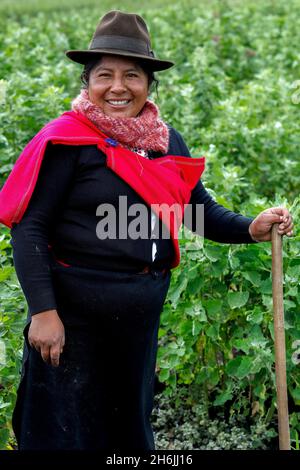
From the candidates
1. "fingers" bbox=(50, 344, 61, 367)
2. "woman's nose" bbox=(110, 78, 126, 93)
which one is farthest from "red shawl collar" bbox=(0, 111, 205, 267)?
"fingers" bbox=(50, 344, 61, 367)

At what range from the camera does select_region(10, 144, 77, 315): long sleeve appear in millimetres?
2172

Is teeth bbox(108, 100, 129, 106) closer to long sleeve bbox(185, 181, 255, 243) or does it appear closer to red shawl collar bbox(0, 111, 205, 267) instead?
red shawl collar bbox(0, 111, 205, 267)

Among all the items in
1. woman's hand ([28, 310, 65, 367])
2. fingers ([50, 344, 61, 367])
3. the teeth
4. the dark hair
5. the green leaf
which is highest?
the dark hair

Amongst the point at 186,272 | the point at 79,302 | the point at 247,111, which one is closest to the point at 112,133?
the point at 79,302

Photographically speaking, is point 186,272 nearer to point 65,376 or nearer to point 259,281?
point 259,281

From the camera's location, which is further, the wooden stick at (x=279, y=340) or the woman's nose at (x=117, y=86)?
the wooden stick at (x=279, y=340)

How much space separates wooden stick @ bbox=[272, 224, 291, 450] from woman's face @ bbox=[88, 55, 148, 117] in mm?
571

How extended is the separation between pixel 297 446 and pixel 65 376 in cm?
120

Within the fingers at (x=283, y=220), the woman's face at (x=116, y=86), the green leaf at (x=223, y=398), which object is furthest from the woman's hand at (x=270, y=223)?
the green leaf at (x=223, y=398)

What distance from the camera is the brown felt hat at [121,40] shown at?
2.29 meters

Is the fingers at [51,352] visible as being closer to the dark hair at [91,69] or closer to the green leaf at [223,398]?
the dark hair at [91,69]

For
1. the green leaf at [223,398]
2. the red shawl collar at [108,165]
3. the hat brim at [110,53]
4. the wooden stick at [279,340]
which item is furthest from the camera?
the green leaf at [223,398]

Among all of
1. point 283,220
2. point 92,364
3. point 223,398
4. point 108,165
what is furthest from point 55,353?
point 223,398

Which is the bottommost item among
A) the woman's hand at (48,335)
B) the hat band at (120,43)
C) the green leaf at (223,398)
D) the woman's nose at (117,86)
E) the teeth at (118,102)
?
the green leaf at (223,398)
